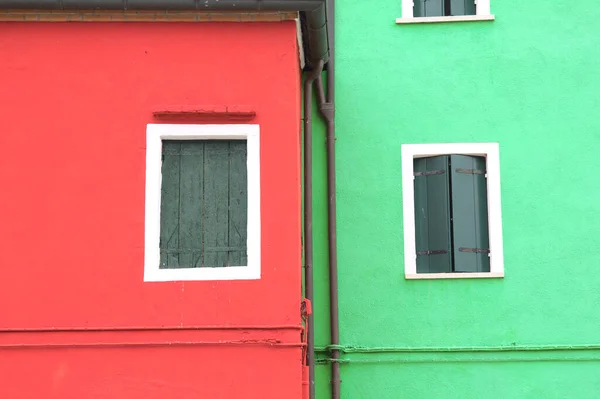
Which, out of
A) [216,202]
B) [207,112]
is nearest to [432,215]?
[216,202]

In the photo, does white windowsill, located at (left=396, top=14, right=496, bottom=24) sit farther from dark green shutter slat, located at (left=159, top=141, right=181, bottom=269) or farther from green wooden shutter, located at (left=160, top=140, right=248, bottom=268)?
dark green shutter slat, located at (left=159, top=141, right=181, bottom=269)

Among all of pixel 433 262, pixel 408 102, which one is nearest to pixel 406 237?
pixel 433 262

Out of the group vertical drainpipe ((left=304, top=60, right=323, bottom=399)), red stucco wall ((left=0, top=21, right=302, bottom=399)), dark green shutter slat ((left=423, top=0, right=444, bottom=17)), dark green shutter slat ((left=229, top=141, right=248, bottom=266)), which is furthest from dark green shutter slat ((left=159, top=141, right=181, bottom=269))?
dark green shutter slat ((left=423, top=0, right=444, bottom=17))

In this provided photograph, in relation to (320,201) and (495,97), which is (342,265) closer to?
(320,201)

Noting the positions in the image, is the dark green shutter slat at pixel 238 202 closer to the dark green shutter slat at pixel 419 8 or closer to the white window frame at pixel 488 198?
the white window frame at pixel 488 198

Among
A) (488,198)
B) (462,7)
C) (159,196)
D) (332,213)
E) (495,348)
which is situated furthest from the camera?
(462,7)

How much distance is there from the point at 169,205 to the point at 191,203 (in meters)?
0.21

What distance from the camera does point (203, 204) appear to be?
31.6ft

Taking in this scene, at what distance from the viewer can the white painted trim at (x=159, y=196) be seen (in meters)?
9.34

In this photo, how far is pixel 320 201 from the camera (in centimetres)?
1131

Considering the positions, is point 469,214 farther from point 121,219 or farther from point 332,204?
point 121,219

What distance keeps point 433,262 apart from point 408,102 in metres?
1.89

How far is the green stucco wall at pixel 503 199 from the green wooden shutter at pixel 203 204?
71.9 inches

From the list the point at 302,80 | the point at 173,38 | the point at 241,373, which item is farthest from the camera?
the point at 302,80
